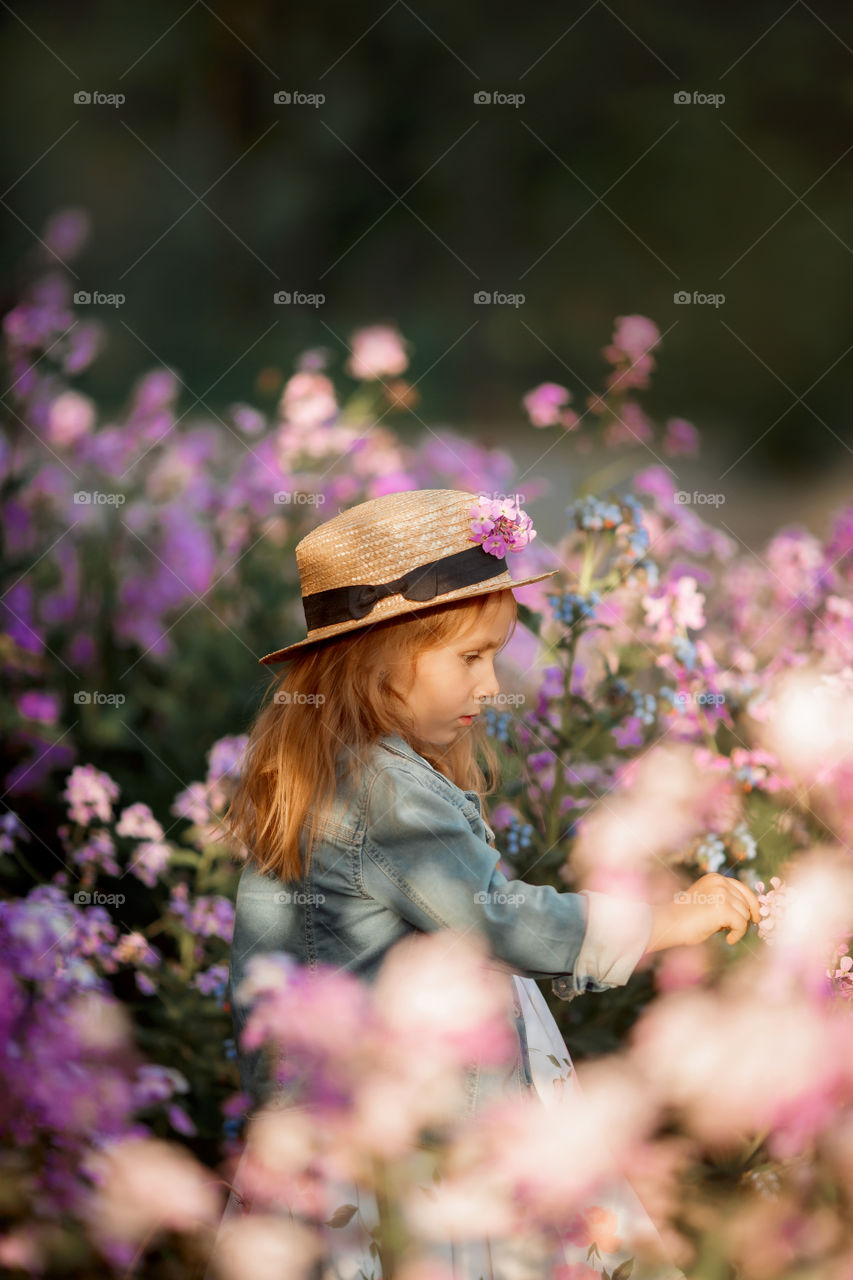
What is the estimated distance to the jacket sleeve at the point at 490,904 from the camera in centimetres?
126

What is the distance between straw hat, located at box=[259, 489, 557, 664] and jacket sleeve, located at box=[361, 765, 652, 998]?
23cm

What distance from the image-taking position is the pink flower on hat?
142cm

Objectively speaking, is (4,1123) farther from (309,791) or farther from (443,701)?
(443,701)

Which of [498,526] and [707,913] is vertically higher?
[498,526]

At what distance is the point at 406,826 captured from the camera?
1.29 meters

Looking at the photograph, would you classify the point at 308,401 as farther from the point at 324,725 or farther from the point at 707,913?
the point at 707,913

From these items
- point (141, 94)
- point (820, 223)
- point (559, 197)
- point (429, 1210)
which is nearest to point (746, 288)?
point (820, 223)

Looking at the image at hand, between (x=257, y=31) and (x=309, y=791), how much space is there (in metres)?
2.18

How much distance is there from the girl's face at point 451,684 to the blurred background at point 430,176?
51.4 inches

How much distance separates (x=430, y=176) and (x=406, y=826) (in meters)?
2.30

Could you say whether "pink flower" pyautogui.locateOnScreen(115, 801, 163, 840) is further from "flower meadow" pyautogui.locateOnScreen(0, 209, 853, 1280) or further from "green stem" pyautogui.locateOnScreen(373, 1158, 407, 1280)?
"green stem" pyautogui.locateOnScreen(373, 1158, 407, 1280)

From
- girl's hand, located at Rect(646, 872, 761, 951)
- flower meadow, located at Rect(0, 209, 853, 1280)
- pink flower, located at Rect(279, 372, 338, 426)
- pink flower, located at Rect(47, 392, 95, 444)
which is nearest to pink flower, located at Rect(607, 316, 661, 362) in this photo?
flower meadow, located at Rect(0, 209, 853, 1280)

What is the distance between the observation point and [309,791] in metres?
1.37

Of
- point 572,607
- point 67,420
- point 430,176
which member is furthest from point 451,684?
point 430,176
